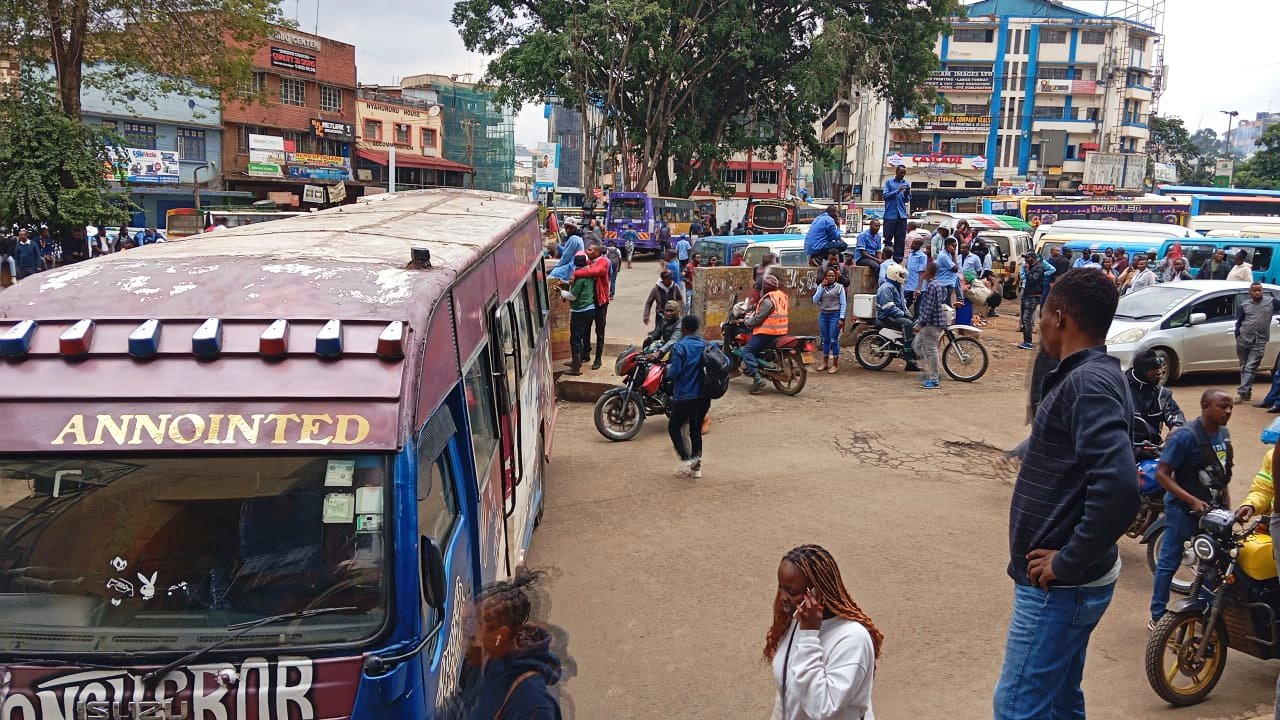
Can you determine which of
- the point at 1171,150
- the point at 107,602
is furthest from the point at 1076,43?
the point at 107,602

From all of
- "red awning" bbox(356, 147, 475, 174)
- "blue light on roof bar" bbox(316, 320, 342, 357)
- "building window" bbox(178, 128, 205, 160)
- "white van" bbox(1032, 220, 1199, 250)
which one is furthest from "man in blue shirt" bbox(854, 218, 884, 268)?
"red awning" bbox(356, 147, 475, 174)

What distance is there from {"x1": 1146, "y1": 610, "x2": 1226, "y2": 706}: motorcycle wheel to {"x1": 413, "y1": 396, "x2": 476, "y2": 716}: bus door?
3.60 metres

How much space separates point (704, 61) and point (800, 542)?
3022cm

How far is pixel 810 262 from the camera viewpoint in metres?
16.4

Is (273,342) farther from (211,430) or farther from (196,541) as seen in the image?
(196,541)

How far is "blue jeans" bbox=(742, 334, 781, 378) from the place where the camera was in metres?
12.7

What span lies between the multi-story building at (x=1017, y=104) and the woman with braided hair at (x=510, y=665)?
64.9 m

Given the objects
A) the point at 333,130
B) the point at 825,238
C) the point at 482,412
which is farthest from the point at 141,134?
the point at 482,412

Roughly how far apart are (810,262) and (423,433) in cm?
1370

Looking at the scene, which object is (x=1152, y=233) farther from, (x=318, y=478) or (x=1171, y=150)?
(x=1171, y=150)

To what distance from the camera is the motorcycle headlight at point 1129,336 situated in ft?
44.1

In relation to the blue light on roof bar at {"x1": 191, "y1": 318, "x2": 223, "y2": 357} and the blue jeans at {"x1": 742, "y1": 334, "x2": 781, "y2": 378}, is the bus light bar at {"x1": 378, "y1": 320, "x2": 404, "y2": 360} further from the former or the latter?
the blue jeans at {"x1": 742, "y1": 334, "x2": 781, "y2": 378}

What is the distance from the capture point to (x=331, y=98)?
4788 centimetres

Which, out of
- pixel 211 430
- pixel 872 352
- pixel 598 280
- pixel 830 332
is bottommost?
pixel 872 352
